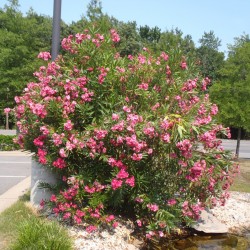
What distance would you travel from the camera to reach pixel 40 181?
6.84 meters

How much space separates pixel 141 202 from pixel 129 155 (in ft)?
2.66

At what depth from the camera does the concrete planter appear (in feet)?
22.2

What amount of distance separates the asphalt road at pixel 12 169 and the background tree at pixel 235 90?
333 inches

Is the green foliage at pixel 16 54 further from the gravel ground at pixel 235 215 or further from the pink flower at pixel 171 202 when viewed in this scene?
the pink flower at pixel 171 202

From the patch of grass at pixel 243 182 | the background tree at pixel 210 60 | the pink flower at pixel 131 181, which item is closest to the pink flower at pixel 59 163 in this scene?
the pink flower at pixel 131 181

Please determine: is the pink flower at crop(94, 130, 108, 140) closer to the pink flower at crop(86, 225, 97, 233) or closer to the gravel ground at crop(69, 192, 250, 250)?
the pink flower at crop(86, 225, 97, 233)

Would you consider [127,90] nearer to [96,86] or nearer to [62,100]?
[96,86]

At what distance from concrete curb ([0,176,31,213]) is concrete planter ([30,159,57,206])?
619mm

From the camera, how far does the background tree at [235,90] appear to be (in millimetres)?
16875

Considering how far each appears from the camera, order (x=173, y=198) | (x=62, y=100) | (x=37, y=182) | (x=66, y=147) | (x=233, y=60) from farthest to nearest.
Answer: (x=233, y=60)
(x=37, y=182)
(x=173, y=198)
(x=62, y=100)
(x=66, y=147)

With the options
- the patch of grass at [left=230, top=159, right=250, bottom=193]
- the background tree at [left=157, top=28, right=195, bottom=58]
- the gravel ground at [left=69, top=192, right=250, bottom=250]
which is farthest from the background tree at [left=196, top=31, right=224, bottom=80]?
the gravel ground at [left=69, top=192, right=250, bottom=250]

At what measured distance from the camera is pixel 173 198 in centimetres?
614

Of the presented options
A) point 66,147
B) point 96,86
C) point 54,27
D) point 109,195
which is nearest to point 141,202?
point 109,195

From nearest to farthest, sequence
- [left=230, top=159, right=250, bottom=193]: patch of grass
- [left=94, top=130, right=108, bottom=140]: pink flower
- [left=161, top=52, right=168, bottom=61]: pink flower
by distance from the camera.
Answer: [left=94, top=130, right=108, bottom=140]: pink flower < [left=161, top=52, right=168, bottom=61]: pink flower < [left=230, top=159, right=250, bottom=193]: patch of grass
